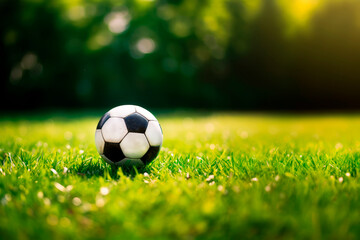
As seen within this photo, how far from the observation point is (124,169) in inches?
129

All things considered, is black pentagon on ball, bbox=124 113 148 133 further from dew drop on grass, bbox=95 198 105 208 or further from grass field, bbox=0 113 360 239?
dew drop on grass, bbox=95 198 105 208

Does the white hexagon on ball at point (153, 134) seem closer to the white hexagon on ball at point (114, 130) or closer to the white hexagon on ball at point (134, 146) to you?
the white hexagon on ball at point (134, 146)

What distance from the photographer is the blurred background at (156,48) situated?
19016 mm

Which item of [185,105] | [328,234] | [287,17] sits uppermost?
[287,17]

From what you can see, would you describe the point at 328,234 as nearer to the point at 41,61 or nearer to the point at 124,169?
the point at 124,169

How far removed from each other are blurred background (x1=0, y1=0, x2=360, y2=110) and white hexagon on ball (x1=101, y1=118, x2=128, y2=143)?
15964 millimetres

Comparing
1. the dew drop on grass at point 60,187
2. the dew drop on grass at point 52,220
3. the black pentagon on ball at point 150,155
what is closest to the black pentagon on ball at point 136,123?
the black pentagon on ball at point 150,155

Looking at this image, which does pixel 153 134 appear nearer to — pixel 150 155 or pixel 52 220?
pixel 150 155

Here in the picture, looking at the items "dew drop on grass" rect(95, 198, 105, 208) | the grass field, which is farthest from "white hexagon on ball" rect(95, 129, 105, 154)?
"dew drop on grass" rect(95, 198, 105, 208)

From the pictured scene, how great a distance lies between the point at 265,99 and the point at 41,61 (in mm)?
15340

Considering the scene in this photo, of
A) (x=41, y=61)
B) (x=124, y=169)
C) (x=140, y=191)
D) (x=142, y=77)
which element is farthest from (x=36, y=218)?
(x=41, y=61)

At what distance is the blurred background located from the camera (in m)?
19.0

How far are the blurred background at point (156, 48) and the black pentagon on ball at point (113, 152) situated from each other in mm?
16078

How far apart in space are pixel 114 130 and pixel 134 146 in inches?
10.2
